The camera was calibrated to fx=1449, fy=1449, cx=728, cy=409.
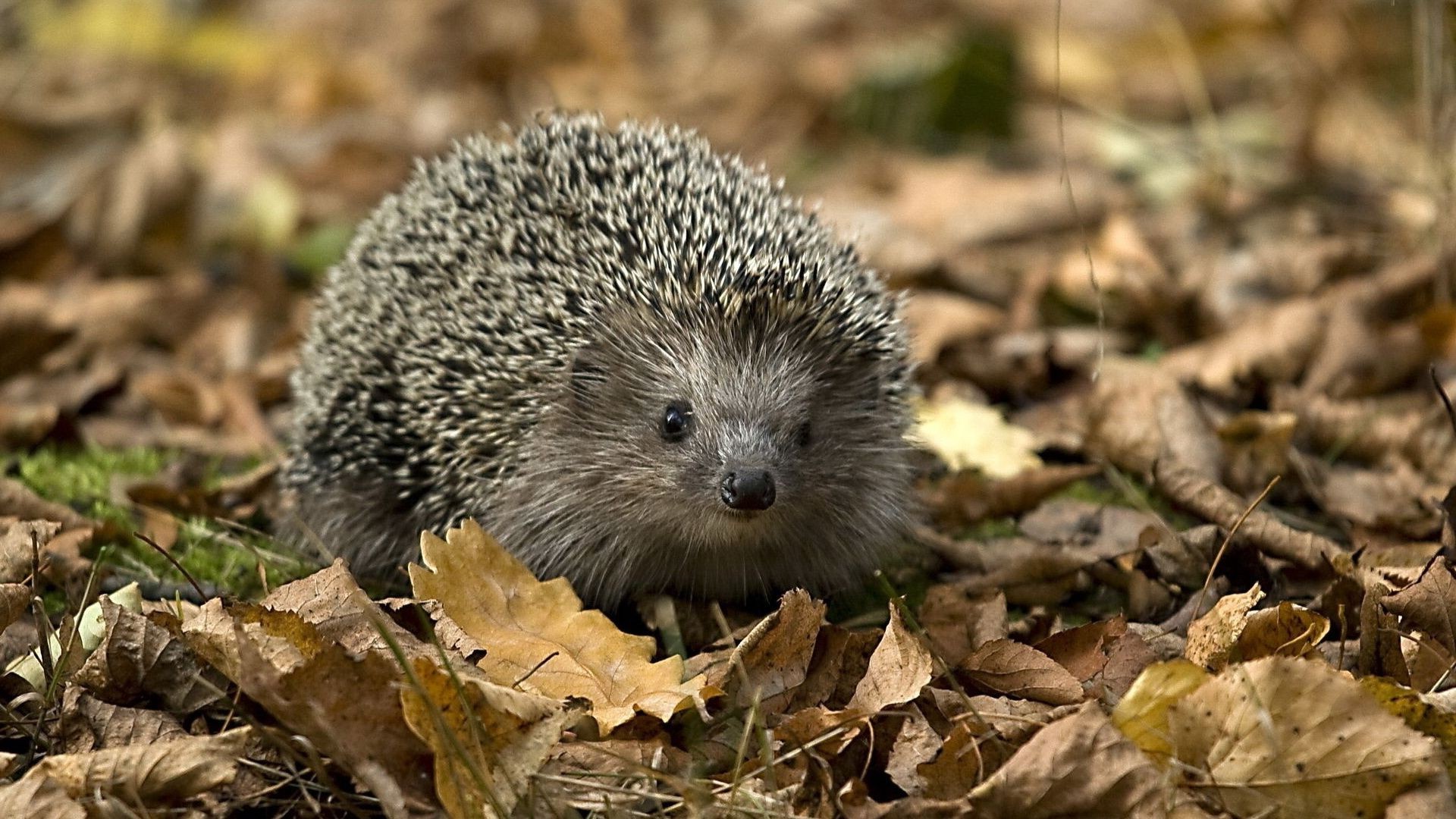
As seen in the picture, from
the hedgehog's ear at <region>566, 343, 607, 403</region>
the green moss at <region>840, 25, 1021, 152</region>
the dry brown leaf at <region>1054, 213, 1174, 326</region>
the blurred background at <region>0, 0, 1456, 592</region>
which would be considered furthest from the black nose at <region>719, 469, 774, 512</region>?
the green moss at <region>840, 25, 1021, 152</region>

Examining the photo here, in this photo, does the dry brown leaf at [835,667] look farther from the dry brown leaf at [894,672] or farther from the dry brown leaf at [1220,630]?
the dry brown leaf at [1220,630]

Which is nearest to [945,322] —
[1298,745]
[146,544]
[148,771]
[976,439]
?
[976,439]

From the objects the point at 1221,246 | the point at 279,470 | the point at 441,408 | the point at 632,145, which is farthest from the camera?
the point at 1221,246

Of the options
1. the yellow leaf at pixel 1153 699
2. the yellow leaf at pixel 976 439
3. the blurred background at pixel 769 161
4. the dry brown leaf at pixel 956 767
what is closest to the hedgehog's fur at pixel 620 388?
the blurred background at pixel 769 161

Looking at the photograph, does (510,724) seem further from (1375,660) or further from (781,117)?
(781,117)

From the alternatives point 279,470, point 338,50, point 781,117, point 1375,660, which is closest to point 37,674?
point 279,470

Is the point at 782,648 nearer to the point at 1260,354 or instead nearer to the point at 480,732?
the point at 480,732

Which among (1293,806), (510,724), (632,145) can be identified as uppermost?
(632,145)
